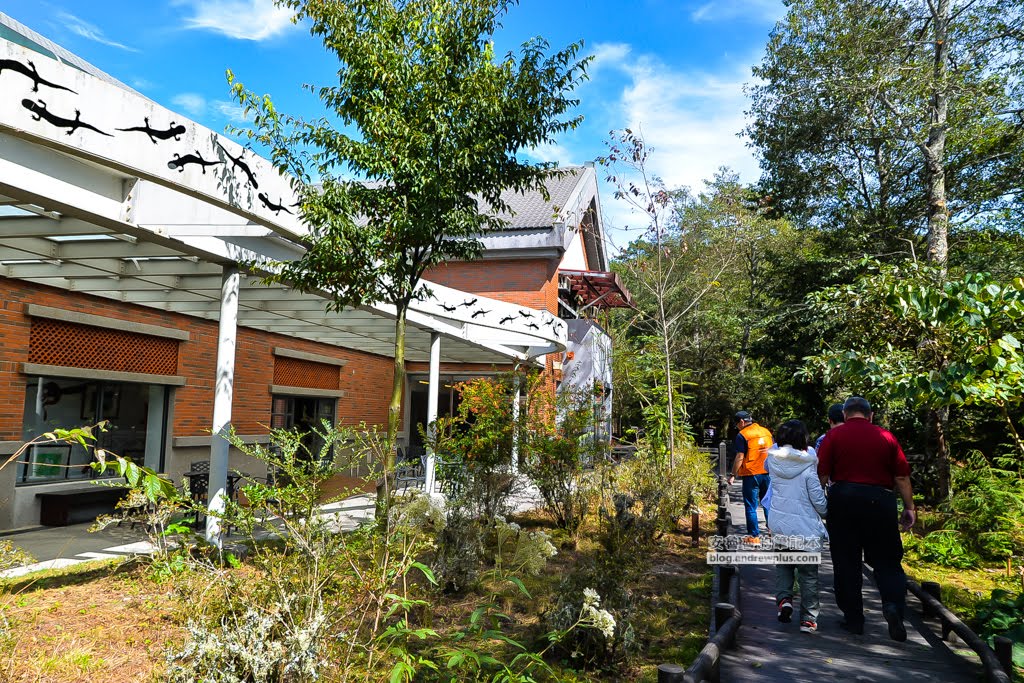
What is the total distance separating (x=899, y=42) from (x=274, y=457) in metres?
14.2

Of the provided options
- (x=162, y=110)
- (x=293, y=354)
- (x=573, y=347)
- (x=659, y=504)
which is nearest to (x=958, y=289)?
(x=659, y=504)

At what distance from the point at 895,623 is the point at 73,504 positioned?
9.62m

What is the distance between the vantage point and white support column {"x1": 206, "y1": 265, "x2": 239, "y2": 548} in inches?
257

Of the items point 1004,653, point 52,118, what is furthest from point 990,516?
point 52,118

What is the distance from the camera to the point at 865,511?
4.89 m

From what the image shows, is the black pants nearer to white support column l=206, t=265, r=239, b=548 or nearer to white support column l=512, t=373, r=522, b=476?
white support column l=512, t=373, r=522, b=476

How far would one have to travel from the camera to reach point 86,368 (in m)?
9.25

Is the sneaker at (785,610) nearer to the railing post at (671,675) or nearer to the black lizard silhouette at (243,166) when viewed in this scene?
the railing post at (671,675)

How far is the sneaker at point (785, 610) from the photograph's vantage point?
5359mm

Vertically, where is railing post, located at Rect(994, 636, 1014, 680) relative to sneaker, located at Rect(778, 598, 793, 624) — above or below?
above

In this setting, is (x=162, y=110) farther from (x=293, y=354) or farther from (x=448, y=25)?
(x=293, y=354)

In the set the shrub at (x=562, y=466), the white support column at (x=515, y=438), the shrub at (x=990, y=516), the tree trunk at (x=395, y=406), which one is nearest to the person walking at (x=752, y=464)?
the shrub at (x=562, y=466)

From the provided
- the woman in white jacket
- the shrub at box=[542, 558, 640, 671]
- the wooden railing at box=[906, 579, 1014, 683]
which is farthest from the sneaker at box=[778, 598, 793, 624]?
the shrub at box=[542, 558, 640, 671]

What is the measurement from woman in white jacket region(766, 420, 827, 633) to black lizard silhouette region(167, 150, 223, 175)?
5514mm
